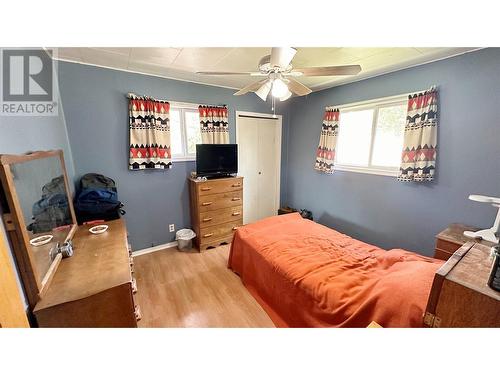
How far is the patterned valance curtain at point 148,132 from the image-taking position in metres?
2.35

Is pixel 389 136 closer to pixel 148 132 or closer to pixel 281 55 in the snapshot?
pixel 281 55

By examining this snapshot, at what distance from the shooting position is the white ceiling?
1.79 meters

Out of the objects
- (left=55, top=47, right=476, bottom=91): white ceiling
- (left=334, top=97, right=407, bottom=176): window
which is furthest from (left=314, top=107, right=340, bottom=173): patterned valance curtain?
(left=55, top=47, right=476, bottom=91): white ceiling

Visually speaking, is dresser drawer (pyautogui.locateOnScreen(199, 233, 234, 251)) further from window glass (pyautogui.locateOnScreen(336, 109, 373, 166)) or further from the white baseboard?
window glass (pyautogui.locateOnScreen(336, 109, 373, 166))

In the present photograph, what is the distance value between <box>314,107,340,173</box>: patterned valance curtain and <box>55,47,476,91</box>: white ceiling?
67cm

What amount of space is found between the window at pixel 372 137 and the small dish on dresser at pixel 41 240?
3233mm

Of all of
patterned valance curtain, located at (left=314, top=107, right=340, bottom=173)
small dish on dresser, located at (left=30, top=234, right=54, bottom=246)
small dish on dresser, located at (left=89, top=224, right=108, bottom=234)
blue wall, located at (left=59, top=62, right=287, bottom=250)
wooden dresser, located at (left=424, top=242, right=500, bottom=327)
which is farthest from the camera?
patterned valance curtain, located at (left=314, top=107, right=340, bottom=173)

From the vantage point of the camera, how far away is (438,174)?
2039 millimetres

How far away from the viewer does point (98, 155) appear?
227cm

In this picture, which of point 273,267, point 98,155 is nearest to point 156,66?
point 98,155

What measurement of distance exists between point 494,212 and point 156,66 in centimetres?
370

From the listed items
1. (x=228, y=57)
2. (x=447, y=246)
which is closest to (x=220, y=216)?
(x=228, y=57)

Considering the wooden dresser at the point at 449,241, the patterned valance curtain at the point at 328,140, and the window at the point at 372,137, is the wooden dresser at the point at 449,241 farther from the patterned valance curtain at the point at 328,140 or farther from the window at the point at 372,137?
the patterned valance curtain at the point at 328,140
